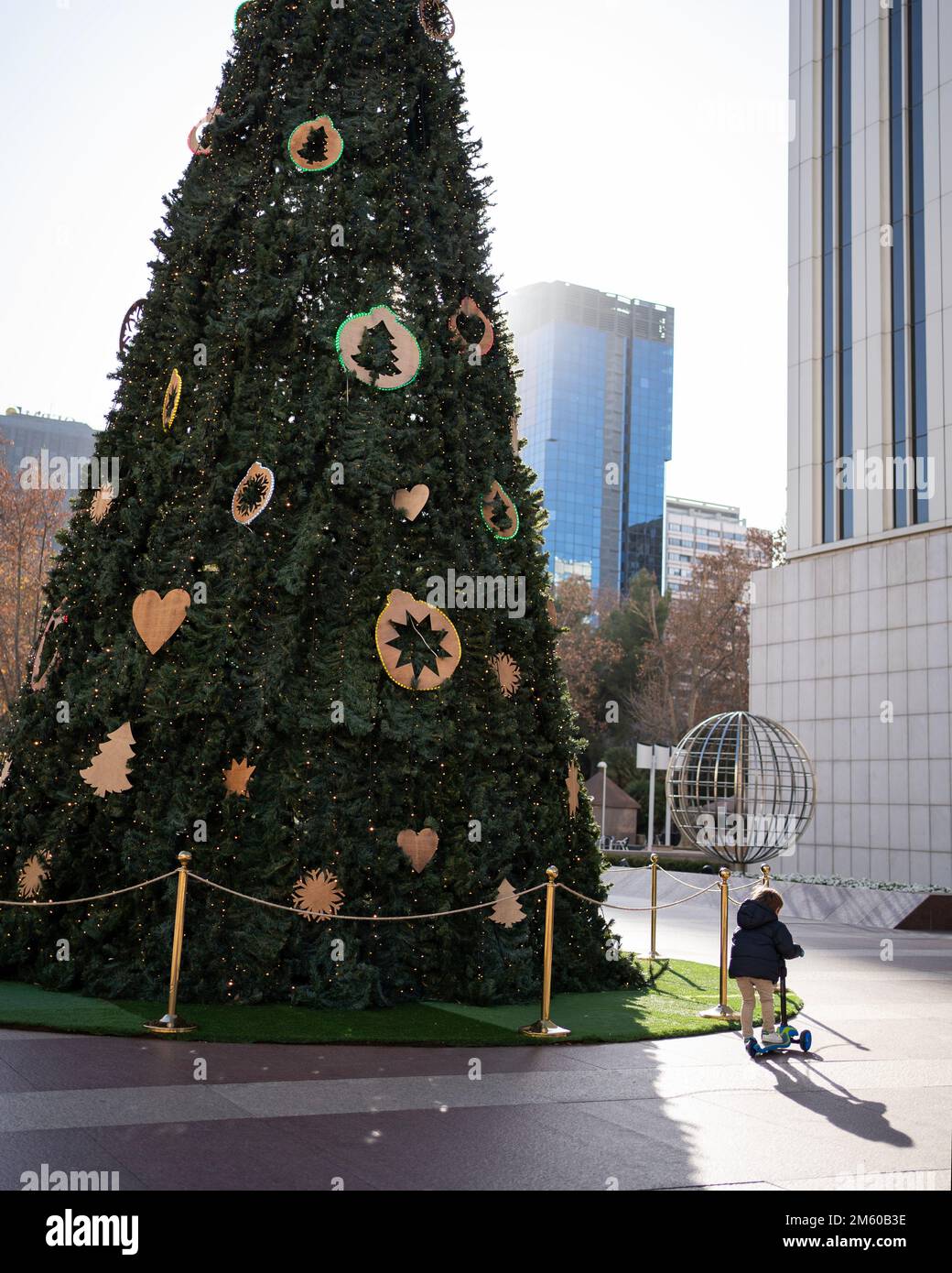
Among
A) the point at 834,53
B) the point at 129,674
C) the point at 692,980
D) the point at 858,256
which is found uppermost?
the point at 834,53

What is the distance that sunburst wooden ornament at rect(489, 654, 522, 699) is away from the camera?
9961mm

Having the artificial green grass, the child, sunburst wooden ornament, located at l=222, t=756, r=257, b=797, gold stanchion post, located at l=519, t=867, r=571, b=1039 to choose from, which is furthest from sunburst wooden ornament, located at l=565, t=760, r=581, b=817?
sunburst wooden ornament, located at l=222, t=756, r=257, b=797

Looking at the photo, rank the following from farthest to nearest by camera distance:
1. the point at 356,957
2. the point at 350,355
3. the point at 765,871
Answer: the point at 765,871 → the point at 350,355 → the point at 356,957

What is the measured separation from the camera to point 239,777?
29.9ft

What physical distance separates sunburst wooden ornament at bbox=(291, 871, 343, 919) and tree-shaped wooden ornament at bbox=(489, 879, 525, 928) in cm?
133

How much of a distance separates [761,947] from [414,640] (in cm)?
356

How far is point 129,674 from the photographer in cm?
930

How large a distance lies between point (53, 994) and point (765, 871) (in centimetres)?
669

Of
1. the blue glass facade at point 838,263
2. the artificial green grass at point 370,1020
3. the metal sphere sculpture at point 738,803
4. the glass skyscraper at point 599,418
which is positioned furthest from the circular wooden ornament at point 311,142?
the glass skyscraper at point 599,418

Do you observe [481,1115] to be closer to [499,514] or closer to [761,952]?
[761,952]

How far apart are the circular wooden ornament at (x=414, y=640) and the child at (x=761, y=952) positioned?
3.00 metres

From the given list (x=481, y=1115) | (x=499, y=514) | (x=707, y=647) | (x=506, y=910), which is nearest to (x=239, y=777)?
(x=506, y=910)
